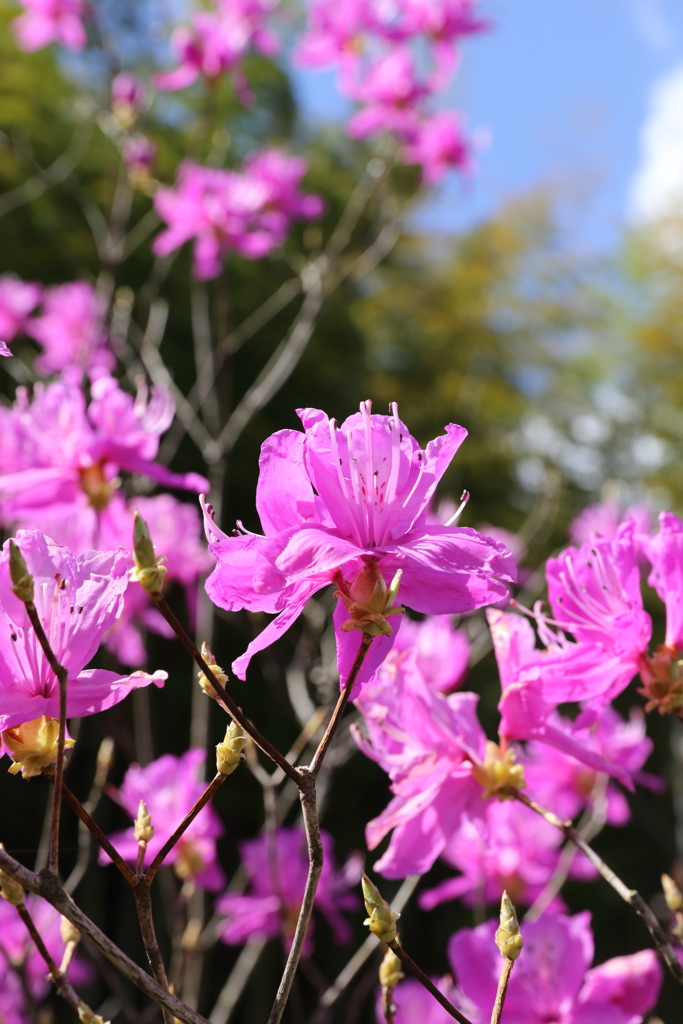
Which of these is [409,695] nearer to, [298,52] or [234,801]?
[298,52]

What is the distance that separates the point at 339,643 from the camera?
0.63 metres

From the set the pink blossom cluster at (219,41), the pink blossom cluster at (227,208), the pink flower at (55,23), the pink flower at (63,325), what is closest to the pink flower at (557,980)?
the pink blossom cluster at (227,208)

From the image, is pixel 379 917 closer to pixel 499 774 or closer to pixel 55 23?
pixel 499 774

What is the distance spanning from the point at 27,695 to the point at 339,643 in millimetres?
204

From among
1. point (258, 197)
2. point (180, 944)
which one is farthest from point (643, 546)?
point (258, 197)

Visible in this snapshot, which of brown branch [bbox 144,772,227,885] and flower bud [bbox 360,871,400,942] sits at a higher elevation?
brown branch [bbox 144,772,227,885]

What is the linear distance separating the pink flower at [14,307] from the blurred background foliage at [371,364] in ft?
0.58

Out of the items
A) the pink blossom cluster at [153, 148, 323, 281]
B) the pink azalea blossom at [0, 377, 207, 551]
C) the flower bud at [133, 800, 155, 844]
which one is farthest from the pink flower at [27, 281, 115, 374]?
the flower bud at [133, 800, 155, 844]

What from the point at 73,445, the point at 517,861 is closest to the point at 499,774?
the point at 73,445

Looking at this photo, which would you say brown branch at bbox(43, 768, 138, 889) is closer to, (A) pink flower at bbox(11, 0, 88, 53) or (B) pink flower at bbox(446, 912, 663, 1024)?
(B) pink flower at bbox(446, 912, 663, 1024)

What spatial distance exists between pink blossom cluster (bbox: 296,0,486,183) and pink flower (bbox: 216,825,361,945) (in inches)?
75.0

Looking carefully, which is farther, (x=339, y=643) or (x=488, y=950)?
(x=488, y=950)

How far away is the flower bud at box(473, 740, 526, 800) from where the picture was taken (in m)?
0.79

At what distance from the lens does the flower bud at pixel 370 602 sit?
56cm
